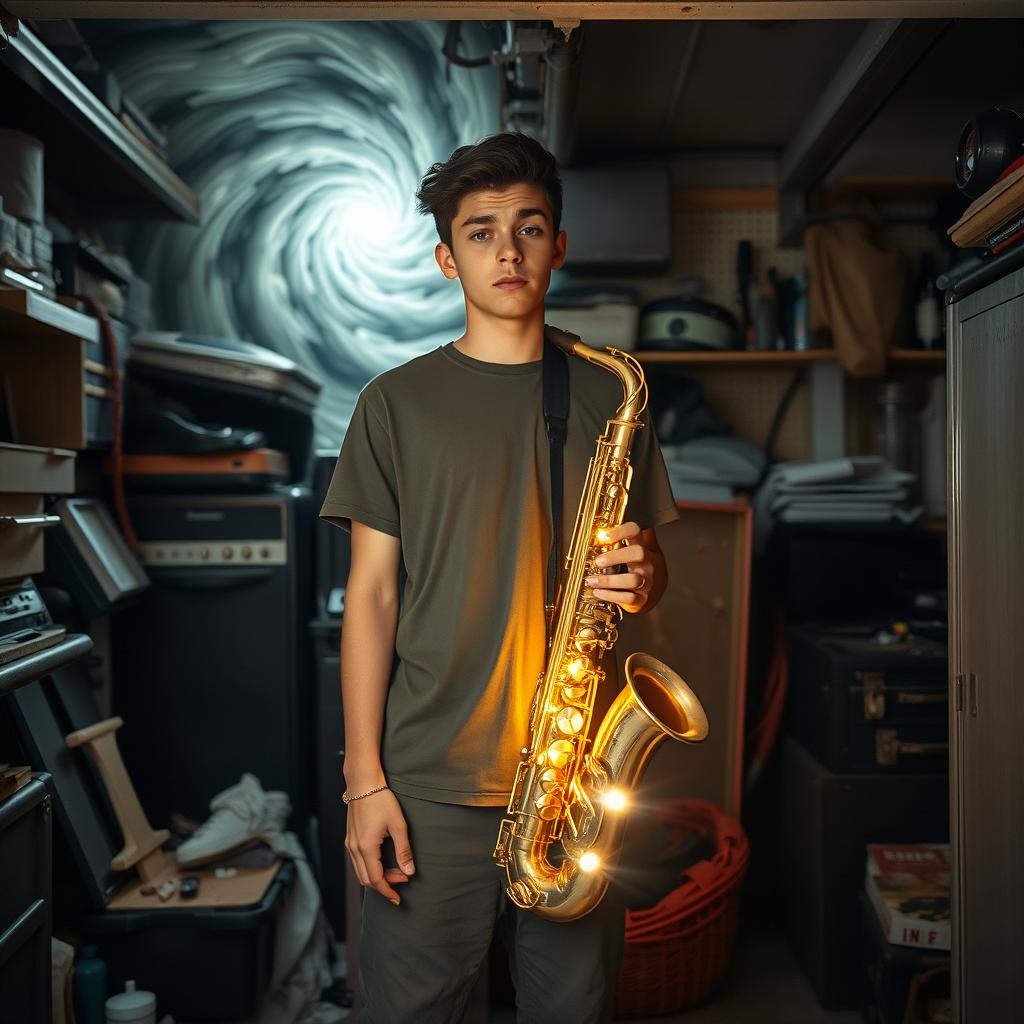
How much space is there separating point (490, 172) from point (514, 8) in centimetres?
31

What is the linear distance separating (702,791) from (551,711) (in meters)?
1.82

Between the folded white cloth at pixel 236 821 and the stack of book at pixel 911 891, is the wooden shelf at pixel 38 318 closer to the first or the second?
the folded white cloth at pixel 236 821

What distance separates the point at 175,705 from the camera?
3.23 m

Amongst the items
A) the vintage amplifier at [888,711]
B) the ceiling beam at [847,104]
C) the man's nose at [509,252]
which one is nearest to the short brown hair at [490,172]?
the man's nose at [509,252]

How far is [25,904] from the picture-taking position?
6.24 ft

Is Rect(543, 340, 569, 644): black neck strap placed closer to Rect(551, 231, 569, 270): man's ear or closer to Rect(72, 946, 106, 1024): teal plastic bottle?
Rect(551, 231, 569, 270): man's ear

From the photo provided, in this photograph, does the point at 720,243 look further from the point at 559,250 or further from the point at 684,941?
the point at 684,941

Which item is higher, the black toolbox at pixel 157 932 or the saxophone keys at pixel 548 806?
the saxophone keys at pixel 548 806

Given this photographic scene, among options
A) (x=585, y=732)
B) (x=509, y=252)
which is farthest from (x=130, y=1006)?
(x=509, y=252)

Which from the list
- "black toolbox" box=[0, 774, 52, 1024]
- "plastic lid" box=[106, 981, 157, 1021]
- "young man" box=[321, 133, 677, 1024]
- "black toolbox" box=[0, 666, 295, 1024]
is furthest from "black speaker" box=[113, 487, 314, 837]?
"young man" box=[321, 133, 677, 1024]

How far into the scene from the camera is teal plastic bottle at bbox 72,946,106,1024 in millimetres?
2545

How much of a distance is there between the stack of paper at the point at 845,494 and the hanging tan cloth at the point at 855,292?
38cm

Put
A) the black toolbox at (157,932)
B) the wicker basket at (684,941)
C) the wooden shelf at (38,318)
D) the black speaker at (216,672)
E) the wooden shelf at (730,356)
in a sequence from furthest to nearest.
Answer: the wooden shelf at (730,356)
the black speaker at (216,672)
the wicker basket at (684,941)
the black toolbox at (157,932)
the wooden shelf at (38,318)

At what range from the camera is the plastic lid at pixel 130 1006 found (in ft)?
8.33
